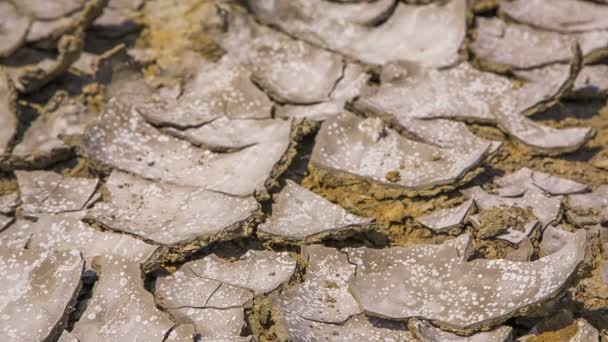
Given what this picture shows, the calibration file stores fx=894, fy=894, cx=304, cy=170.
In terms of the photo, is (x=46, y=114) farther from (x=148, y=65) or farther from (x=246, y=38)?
(x=246, y=38)

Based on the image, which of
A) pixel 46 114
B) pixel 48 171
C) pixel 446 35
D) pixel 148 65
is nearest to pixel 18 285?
pixel 48 171

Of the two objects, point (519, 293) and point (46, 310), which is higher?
point (519, 293)

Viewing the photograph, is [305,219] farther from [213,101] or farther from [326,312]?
[213,101]

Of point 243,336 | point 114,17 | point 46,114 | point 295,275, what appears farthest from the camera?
point 114,17

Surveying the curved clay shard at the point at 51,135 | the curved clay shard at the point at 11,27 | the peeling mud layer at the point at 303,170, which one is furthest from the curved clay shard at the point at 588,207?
the curved clay shard at the point at 11,27

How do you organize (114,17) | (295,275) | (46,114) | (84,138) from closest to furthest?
(295,275), (84,138), (46,114), (114,17)

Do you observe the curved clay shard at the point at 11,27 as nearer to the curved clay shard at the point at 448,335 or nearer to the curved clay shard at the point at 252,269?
the curved clay shard at the point at 252,269
